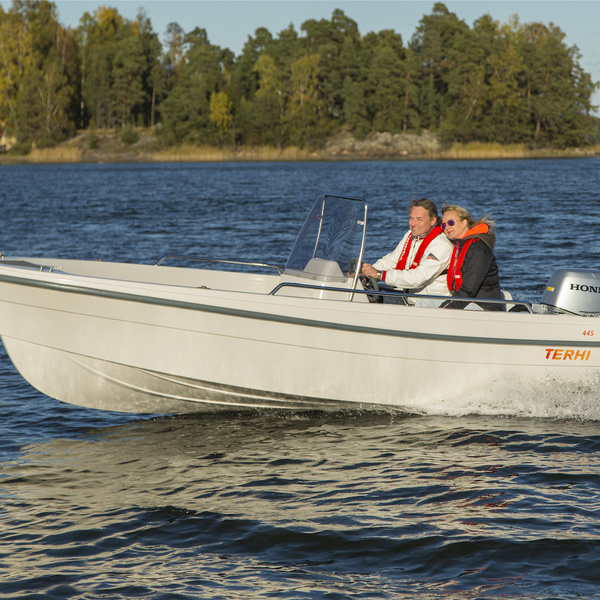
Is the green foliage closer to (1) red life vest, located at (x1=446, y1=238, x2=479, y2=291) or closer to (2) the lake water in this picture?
(2) the lake water

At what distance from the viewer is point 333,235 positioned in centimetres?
702

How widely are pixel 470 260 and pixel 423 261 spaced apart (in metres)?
0.41

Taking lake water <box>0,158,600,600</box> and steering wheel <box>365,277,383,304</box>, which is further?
steering wheel <box>365,277,383,304</box>

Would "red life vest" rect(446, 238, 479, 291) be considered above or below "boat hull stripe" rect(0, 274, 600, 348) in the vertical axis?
above

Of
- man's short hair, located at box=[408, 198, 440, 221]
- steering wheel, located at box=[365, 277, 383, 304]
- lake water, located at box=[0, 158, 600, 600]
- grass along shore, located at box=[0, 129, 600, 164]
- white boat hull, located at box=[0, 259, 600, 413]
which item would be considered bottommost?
lake water, located at box=[0, 158, 600, 600]

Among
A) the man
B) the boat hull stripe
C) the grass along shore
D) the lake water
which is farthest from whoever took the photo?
the grass along shore

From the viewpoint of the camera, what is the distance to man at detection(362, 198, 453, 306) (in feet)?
22.6

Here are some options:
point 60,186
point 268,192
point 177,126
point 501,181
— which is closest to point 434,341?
point 268,192

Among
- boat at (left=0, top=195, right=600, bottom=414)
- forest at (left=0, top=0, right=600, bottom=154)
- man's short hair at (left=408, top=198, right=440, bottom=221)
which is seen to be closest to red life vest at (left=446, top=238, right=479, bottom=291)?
man's short hair at (left=408, top=198, right=440, bottom=221)

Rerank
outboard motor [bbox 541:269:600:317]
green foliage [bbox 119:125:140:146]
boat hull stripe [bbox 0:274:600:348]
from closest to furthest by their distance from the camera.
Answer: boat hull stripe [bbox 0:274:600:348]
outboard motor [bbox 541:269:600:317]
green foliage [bbox 119:125:140:146]

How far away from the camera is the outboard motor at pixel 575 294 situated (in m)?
6.67

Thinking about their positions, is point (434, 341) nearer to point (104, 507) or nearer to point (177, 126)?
point (104, 507)

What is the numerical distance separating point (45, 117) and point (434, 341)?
90.2 meters

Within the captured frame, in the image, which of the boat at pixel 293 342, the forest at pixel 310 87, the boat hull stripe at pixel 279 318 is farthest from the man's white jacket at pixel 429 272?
the forest at pixel 310 87
